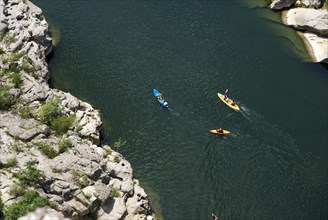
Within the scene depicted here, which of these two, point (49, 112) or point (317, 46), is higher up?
point (317, 46)

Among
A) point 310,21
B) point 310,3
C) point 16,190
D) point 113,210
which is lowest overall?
point 113,210

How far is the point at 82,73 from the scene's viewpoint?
48.2 m

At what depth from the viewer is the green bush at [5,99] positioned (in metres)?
35.0

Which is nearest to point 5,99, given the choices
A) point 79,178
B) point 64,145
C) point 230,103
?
point 64,145

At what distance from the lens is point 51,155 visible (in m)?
32.2

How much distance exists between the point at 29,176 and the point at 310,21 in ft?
184

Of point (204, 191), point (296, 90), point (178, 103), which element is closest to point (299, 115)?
point (296, 90)

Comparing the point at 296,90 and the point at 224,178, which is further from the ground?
the point at 296,90

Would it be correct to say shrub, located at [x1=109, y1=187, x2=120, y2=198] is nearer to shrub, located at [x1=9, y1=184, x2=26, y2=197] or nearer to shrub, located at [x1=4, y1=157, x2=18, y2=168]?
shrub, located at [x1=9, y1=184, x2=26, y2=197]

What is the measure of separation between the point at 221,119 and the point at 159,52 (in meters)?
13.5

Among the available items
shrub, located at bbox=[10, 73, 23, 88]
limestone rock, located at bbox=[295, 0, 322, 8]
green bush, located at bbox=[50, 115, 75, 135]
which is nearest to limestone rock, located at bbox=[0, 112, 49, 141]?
green bush, located at bbox=[50, 115, 75, 135]

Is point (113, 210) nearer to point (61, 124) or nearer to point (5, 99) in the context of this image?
point (61, 124)

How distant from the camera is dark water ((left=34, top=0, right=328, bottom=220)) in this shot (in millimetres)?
40188

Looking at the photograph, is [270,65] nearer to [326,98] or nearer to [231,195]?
[326,98]
